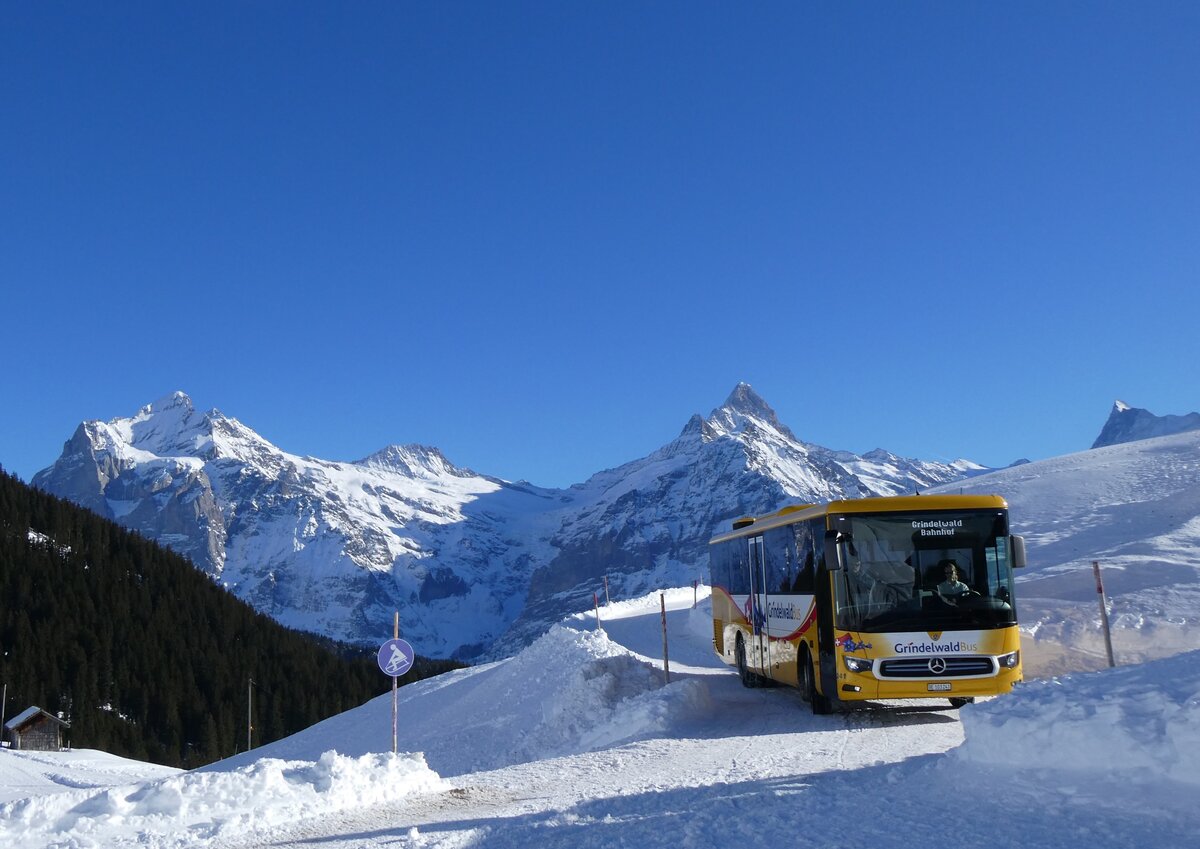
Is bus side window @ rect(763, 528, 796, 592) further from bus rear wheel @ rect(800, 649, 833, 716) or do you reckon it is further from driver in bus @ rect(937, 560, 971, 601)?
driver in bus @ rect(937, 560, 971, 601)

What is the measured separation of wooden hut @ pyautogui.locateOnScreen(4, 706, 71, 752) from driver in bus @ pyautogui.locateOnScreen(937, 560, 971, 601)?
7733cm

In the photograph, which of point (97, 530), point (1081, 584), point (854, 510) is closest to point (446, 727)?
point (854, 510)

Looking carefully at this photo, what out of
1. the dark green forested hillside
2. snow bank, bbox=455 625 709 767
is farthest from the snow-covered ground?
the dark green forested hillside

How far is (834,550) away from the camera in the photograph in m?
14.7

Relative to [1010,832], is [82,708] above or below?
below

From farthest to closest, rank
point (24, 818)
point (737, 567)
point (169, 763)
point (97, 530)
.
A: point (97, 530) → point (169, 763) → point (737, 567) → point (24, 818)

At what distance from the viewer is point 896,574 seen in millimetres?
14578

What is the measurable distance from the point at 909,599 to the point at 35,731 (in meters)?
78.5

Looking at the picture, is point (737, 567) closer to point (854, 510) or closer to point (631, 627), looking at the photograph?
point (854, 510)

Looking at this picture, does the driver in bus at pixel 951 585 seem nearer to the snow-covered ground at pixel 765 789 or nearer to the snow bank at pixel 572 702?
the snow-covered ground at pixel 765 789

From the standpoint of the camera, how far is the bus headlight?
14258mm

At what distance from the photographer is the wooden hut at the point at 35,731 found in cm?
7200

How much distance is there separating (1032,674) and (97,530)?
13107 centimetres

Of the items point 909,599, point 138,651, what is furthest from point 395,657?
point 138,651
